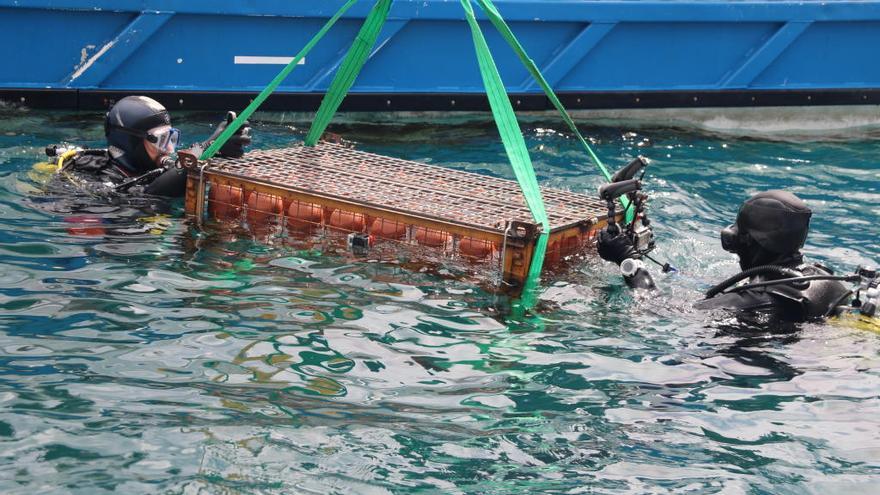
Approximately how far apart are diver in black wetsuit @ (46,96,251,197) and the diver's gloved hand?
2561 millimetres

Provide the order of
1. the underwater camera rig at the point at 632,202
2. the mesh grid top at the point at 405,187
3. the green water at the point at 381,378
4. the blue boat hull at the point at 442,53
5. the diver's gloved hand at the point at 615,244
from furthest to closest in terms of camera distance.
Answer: the blue boat hull at the point at 442,53 → the mesh grid top at the point at 405,187 → the diver's gloved hand at the point at 615,244 → the underwater camera rig at the point at 632,202 → the green water at the point at 381,378

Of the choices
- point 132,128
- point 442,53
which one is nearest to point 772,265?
point 132,128

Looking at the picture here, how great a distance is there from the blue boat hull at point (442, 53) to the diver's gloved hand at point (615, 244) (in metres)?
4.50

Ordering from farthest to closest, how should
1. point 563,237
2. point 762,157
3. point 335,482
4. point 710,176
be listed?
point 762,157
point 710,176
point 563,237
point 335,482

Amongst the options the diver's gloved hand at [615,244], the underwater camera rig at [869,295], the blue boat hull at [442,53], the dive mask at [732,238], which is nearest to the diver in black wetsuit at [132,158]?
the blue boat hull at [442,53]

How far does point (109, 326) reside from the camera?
5238mm

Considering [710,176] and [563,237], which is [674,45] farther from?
[563,237]

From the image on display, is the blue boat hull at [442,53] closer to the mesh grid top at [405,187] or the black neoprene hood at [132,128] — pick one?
the black neoprene hood at [132,128]

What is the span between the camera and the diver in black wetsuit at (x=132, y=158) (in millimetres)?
6918

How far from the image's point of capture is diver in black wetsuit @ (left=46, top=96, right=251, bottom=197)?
6918 mm

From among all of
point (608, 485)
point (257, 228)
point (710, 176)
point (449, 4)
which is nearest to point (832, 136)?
point (710, 176)

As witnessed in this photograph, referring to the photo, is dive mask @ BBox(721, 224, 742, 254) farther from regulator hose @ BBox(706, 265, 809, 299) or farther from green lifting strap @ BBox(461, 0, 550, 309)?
green lifting strap @ BBox(461, 0, 550, 309)

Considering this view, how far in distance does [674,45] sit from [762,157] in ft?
4.57

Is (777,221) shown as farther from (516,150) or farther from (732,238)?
(516,150)
